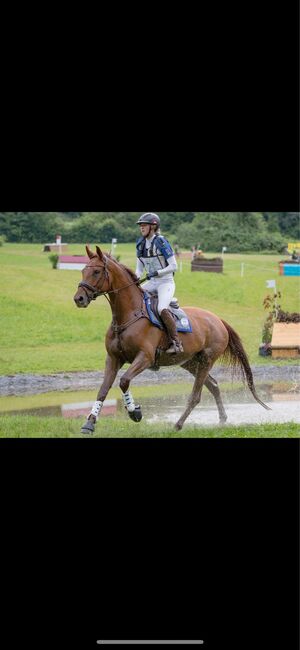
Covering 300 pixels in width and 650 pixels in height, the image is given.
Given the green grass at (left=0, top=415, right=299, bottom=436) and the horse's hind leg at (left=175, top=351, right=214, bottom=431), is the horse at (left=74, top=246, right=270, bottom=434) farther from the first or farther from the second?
the green grass at (left=0, top=415, right=299, bottom=436)

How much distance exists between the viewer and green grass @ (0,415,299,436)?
10.6 meters

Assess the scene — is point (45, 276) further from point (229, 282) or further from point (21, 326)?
point (229, 282)

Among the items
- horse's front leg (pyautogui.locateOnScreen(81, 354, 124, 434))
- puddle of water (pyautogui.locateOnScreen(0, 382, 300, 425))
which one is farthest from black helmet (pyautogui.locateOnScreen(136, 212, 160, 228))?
puddle of water (pyautogui.locateOnScreen(0, 382, 300, 425))

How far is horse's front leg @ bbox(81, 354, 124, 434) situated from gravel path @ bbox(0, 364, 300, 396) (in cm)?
175

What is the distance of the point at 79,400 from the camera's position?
38.3ft

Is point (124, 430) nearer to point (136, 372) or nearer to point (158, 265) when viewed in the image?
point (136, 372)

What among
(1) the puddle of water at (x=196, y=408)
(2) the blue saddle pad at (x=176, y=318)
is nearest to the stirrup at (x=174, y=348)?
(2) the blue saddle pad at (x=176, y=318)

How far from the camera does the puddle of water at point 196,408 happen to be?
37.0 ft

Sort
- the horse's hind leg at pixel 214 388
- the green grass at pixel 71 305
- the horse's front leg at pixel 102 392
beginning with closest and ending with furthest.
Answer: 1. the horse's front leg at pixel 102 392
2. the horse's hind leg at pixel 214 388
3. the green grass at pixel 71 305

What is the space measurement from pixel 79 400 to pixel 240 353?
5.90ft

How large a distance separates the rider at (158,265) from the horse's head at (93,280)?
1.56ft

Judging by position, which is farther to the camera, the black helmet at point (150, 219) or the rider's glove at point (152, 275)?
the rider's glove at point (152, 275)

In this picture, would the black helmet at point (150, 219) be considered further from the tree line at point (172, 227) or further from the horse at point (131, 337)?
the tree line at point (172, 227)

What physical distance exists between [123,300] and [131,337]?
355mm
